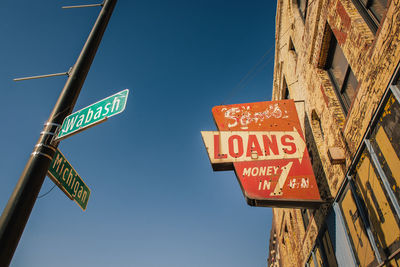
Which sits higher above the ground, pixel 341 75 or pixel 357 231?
pixel 341 75

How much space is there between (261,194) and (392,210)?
2197mm

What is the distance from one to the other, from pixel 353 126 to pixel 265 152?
185 cm

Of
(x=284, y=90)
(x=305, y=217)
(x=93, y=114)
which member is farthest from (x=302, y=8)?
(x=93, y=114)

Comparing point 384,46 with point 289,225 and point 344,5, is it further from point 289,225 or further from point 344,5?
point 289,225

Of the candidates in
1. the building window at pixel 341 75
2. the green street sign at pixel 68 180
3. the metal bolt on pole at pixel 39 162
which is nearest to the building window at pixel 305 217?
the building window at pixel 341 75

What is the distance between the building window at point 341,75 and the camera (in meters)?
5.89

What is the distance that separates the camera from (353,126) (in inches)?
201

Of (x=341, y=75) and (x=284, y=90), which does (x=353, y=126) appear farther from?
(x=284, y=90)

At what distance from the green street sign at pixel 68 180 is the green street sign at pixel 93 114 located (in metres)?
0.35

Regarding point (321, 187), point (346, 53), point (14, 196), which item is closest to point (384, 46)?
point (346, 53)

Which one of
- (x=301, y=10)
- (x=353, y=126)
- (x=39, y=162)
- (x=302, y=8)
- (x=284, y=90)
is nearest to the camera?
(x=39, y=162)

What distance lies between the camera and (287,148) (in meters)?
6.10

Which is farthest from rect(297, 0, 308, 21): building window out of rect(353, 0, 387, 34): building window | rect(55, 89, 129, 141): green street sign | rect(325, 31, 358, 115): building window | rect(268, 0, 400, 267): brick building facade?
rect(55, 89, 129, 141): green street sign

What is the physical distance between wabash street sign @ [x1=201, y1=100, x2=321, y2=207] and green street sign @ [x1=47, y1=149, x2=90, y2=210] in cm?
290
